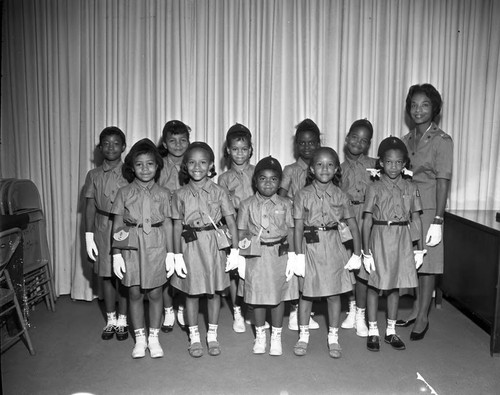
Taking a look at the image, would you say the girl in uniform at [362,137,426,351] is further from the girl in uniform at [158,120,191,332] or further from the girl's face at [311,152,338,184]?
the girl in uniform at [158,120,191,332]

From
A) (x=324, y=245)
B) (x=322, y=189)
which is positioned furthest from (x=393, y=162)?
(x=324, y=245)

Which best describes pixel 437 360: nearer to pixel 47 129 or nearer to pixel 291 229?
pixel 291 229

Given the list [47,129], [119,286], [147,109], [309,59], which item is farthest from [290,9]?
[119,286]

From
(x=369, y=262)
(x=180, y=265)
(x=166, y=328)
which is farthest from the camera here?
(x=166, y=328)

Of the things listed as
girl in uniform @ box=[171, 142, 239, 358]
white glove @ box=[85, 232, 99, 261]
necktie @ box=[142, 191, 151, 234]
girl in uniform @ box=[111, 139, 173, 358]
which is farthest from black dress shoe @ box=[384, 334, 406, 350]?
white glove @ box=[85, 232, 99, 261]

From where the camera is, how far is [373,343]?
3121 millimetres

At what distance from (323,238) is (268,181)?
1.76ft

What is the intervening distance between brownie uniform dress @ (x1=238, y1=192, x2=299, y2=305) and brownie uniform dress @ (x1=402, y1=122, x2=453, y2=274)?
107 centimetres

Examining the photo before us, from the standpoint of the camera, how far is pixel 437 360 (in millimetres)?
2988

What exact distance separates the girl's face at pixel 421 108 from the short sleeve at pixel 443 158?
190 millimetres

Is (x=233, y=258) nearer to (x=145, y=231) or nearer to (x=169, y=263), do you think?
(x=169, y=263)

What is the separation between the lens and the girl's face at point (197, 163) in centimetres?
304

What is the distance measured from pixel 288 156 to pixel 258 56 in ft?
3.12

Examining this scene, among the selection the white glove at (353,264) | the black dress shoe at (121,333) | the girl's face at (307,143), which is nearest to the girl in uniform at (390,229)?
the white glove at (353,264)
